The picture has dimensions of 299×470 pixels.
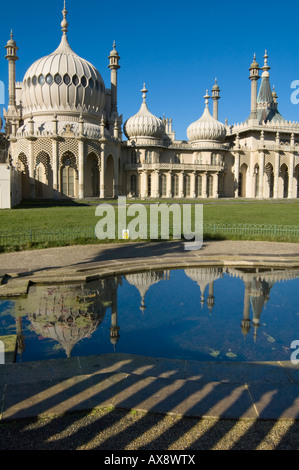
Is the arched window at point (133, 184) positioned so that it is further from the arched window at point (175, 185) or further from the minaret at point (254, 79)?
the minaret at point (254, 79)

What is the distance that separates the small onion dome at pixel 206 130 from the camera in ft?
158

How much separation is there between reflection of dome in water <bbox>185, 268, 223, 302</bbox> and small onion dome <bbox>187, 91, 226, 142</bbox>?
40.0 meters

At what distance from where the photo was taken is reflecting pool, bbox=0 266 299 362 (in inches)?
237

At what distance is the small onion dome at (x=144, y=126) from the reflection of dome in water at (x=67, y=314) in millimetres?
38895

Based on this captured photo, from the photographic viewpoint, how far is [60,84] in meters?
40.3

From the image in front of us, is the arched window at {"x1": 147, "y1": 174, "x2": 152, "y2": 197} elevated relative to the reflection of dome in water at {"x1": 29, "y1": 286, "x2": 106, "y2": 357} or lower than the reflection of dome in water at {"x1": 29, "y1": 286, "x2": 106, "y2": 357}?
elevated

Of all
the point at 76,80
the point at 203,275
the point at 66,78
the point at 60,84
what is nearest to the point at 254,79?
the point at 76,80

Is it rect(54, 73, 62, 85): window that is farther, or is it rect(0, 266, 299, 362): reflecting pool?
rect(54, 73, 62, 85): window

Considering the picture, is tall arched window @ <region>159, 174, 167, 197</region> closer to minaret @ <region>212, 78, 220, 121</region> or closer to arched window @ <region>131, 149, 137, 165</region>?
arched window @ <region>131, 149, 137, 165</region>

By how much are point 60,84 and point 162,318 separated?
38.3 m

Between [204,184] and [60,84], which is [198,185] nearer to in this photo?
[204,184]

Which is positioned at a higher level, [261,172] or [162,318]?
[261,172]

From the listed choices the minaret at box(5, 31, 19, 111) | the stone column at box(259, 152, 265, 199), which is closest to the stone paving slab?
the minaret at box(5, 31, 19, 111)
